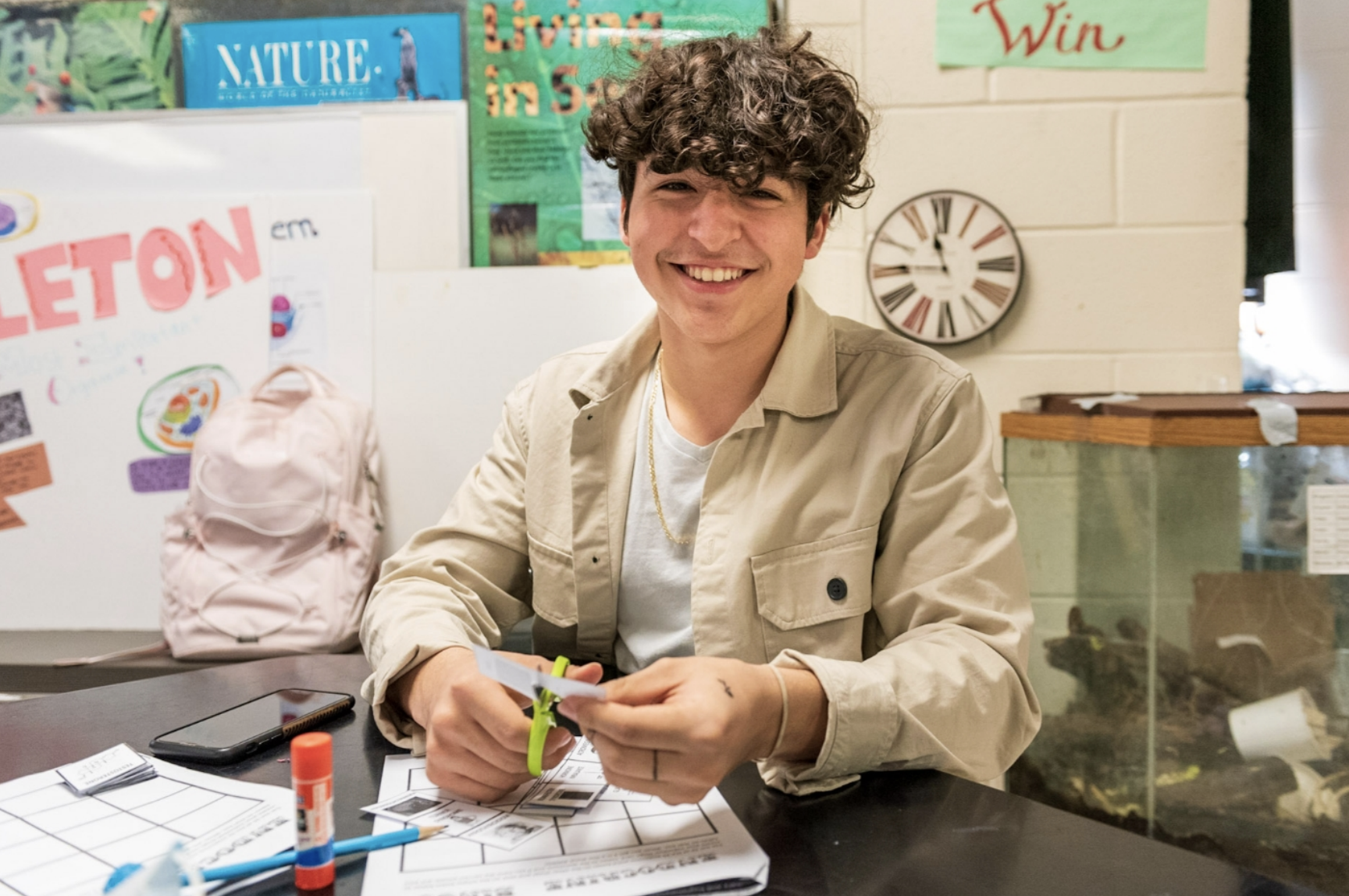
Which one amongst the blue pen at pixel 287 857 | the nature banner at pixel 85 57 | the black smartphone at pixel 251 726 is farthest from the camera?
the nature banner at pixel 85 57

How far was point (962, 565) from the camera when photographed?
2.91ft

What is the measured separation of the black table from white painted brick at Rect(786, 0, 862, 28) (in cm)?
155

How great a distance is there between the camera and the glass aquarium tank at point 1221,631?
1443 mm

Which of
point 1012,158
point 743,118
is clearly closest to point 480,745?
point 743,118

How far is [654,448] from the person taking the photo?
113cm

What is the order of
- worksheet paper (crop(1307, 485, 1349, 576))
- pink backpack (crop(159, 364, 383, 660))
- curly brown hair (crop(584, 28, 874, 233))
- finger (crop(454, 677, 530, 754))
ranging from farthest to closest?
pink backpack (crop(159, 364, 383, 660)) → worksheet paper (crop(1307, 485, 1349, 576)) → curly brown hair (crop(584, 28, 874, 233)) → finger (crop(454, 677, 530, 754))

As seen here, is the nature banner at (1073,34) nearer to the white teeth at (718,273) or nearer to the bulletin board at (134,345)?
the white teeth at (718,273)

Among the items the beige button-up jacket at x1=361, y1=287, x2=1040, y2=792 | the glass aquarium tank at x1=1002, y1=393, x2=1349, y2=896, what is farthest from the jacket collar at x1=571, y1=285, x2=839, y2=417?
the glass aquarium tank at x1=1002, y1=393, x2=1349, y2=896

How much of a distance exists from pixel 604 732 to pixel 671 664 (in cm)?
7

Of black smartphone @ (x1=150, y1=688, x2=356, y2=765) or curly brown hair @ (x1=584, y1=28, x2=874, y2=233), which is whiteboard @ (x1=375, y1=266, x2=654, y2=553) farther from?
black smartphone @ (x1=150, y1=688, x2=356, y2=765)

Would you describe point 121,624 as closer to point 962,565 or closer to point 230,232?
point 230,232

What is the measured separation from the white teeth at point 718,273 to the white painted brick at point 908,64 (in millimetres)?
1005

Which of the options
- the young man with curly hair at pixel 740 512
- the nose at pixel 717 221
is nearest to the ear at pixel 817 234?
the young man with curly hair at pixel 740 512

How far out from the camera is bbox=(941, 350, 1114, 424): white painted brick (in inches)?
73.5
